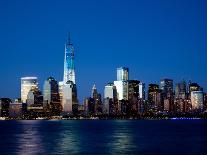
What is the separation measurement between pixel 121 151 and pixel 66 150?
9.61 m

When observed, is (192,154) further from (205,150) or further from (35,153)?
(35,153)

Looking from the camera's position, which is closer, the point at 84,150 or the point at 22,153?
the point at 22,153

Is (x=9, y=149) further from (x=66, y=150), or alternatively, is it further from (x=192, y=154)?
(x=192, y=154)

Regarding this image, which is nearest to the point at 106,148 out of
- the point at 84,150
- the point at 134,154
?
the point at 84,150

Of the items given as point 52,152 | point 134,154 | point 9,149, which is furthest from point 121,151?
point 9,149

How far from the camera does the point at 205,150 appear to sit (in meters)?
90.2

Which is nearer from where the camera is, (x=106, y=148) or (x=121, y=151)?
(x=121, y=151)

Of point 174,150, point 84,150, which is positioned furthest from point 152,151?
point 84,150

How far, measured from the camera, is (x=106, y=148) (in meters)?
94.5

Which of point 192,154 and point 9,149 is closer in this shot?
point 192,154

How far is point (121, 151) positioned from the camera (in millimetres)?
88500

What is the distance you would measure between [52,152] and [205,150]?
26290 millimetres

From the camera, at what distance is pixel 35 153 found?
3307 inches

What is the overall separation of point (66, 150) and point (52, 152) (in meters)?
4.92
